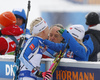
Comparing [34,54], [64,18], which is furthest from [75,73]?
[64,18]

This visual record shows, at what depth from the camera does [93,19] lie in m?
5.20

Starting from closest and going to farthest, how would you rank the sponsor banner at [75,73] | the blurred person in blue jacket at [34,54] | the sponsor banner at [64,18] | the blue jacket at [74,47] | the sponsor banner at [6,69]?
the sponsor banner at [75,73] < the blurred person in blue jacket at [34,54] < the blue jacket at [74,47] < the sponsor banner at [6,69] < the sponsor banner at [64,18]

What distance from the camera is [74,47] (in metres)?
4.21

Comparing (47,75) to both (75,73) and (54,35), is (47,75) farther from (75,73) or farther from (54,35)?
(54,35)

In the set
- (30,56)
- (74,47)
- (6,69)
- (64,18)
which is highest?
(74,47)

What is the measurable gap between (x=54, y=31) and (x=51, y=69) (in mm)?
875

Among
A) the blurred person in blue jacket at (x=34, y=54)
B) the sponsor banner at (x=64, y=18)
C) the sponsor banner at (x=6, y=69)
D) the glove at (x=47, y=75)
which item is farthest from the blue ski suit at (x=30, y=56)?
the sponsor banner at (x=64, y=18)

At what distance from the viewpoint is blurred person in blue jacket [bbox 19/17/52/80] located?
159 inches

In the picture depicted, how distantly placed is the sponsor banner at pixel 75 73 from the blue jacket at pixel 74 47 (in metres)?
0.30

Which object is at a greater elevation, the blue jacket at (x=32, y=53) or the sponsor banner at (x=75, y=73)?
the blue jacket at (x=32, y=53)

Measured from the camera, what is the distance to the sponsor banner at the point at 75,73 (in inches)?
152

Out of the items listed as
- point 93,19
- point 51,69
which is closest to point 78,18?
point 93,19

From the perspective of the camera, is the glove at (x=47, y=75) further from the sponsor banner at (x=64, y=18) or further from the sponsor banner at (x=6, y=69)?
A: the sponsor banner at (x=64, y=18)

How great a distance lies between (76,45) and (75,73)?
401 mm
